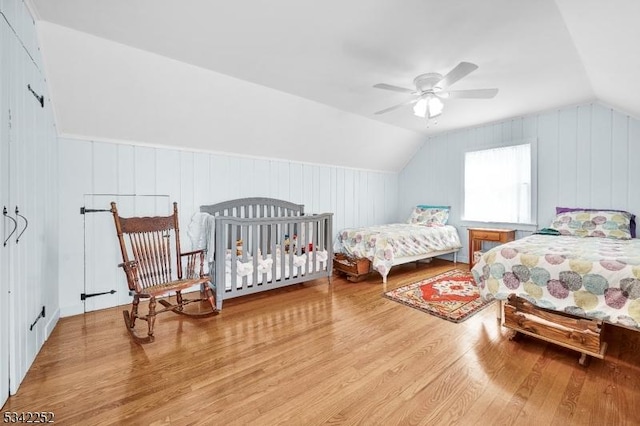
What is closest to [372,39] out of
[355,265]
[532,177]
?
[355,265]

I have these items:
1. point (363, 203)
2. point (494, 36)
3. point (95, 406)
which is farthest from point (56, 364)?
point (363, 203)

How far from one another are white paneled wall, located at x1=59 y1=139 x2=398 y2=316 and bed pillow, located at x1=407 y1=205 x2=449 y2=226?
1035mm

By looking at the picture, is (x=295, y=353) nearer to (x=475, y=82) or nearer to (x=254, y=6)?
(x=254, y=6)

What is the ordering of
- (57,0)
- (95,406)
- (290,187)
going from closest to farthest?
(95,406), (57,0), (290,187)

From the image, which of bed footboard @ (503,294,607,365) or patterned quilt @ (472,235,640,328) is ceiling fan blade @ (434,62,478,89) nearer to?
patterned quilt @ (472,235,640,328)

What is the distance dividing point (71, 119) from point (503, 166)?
573 cm

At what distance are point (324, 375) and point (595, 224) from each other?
3.71 m

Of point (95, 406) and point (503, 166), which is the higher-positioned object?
point (503, 166)

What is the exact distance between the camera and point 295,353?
2053mm

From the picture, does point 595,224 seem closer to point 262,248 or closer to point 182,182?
point 262,248

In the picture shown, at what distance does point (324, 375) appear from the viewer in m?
1.79

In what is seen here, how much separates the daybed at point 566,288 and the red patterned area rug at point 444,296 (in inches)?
16.3

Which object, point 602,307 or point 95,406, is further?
point 602,307

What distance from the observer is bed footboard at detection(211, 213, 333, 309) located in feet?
9.42
